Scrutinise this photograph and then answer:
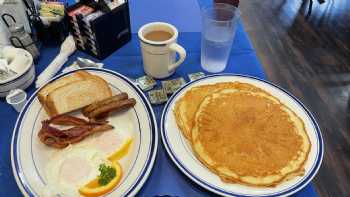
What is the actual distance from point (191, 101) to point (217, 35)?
29 centimetres

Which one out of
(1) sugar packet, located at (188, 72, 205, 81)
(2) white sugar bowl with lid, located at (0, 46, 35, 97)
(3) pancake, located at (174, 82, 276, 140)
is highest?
(2) white sugar bowl with lid, located at (0, 46, 35, 97)

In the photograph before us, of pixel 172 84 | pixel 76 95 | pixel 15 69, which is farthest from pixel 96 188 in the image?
pixel 15 69

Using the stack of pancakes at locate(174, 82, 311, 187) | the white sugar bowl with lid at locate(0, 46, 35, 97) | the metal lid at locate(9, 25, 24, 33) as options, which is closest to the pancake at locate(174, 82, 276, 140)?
the stack of pancakes at locate(174, 82, 311, 187)

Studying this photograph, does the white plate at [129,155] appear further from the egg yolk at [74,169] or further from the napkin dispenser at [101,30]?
the napkin dispenser at [101,30]

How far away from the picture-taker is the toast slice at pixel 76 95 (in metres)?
0.88

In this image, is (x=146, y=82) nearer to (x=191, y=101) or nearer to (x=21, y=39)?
(x=191, y=101)

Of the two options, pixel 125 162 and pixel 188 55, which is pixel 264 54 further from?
pixel 125 162

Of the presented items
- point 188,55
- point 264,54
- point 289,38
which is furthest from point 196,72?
point 289,38

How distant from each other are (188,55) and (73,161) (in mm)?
639

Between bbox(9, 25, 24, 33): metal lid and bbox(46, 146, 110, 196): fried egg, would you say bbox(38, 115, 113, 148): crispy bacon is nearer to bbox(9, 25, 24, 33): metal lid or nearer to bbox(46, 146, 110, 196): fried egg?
bbox(46, 146, 110, 196): fried egg

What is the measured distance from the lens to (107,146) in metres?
0.80

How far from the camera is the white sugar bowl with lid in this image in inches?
36.0

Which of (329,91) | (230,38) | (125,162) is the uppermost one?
(230,38)

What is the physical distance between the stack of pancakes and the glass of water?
0.16 metres
